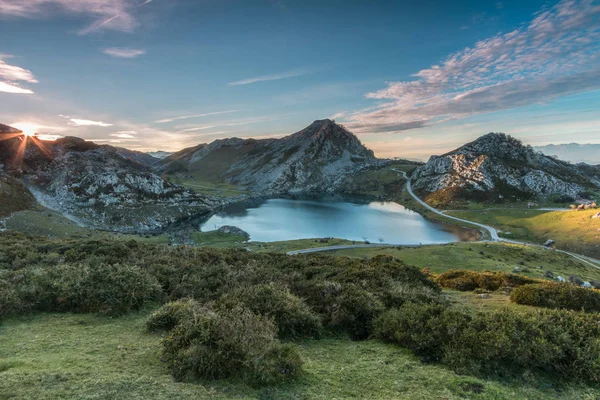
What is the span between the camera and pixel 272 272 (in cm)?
2188

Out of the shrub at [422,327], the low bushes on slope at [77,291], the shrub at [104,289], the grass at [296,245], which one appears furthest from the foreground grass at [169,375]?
the grass at [296,245]

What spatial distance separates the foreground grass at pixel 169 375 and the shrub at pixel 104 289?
2.34 metres

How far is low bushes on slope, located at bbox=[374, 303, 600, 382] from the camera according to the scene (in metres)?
10.3

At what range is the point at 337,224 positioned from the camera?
13288 cm

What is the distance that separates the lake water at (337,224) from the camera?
110 metres

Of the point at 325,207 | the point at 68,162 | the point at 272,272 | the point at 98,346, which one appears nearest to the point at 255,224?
the point at 325,207

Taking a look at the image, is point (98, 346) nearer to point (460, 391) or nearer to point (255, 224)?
point (460, 391)

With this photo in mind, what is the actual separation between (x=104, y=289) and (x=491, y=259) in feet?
230

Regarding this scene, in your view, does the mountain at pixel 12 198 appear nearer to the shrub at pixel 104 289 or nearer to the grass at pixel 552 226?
the shrub at pixel 104 289

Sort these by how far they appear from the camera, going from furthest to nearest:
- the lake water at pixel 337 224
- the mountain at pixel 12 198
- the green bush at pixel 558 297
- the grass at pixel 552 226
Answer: the lake water at pixel 337 224
the grass at pixel 552 226
the mountain at pixel 12 198
the green bush at pixel 558 297

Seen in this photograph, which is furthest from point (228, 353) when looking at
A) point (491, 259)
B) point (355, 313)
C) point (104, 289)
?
point (491, 259)

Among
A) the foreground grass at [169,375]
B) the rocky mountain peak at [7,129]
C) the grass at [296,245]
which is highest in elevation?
the rocky mountain peak at [7,129]

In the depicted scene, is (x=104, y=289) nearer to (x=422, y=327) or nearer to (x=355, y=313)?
(x=355, y=313)

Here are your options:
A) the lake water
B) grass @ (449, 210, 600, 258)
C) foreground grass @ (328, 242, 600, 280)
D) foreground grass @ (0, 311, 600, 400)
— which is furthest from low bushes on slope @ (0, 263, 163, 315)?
grass @ (449, 210, 600, 258)
